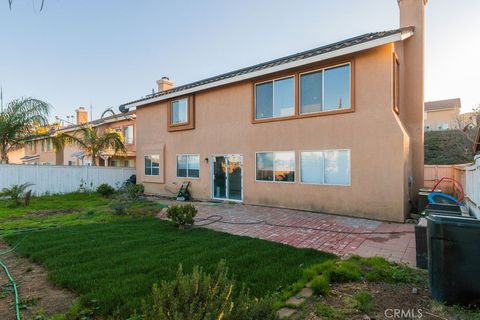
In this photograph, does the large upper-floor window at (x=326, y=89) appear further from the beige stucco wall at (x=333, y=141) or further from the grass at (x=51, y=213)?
the grass at (x=51, y=213)

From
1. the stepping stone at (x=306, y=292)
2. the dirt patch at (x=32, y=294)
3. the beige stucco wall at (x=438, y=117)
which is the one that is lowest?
the dirt patch at (x=32, y=294)

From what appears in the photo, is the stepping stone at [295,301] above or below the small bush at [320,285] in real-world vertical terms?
below

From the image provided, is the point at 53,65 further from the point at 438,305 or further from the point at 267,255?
the point at 438,305

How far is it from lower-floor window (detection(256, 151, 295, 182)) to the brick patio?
1.38 meters

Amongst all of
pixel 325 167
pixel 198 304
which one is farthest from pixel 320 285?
pixel 325 167

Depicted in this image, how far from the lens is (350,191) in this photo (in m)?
9.45

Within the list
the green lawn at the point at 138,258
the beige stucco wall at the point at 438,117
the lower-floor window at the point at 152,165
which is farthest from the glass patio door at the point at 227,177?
the beige stucco wall at the point at 438,117

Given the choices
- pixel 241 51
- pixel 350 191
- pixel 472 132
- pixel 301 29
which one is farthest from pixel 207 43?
pixel 472 132

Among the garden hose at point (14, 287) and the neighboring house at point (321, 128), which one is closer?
the garden hose at point (14, 287)

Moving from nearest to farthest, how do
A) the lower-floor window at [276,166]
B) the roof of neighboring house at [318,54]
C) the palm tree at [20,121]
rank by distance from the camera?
the roof of neighboring house at [318,54] < the lower-floor window at [276,166] < the palm tree at [20,121]

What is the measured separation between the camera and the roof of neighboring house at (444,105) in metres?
32.7

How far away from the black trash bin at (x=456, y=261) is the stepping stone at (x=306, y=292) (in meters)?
1.57

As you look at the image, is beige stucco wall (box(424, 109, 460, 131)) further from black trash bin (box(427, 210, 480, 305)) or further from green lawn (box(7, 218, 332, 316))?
black trash bin (box(427, 210, 480, 305))

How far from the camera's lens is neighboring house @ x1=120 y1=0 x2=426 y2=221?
352 inches
